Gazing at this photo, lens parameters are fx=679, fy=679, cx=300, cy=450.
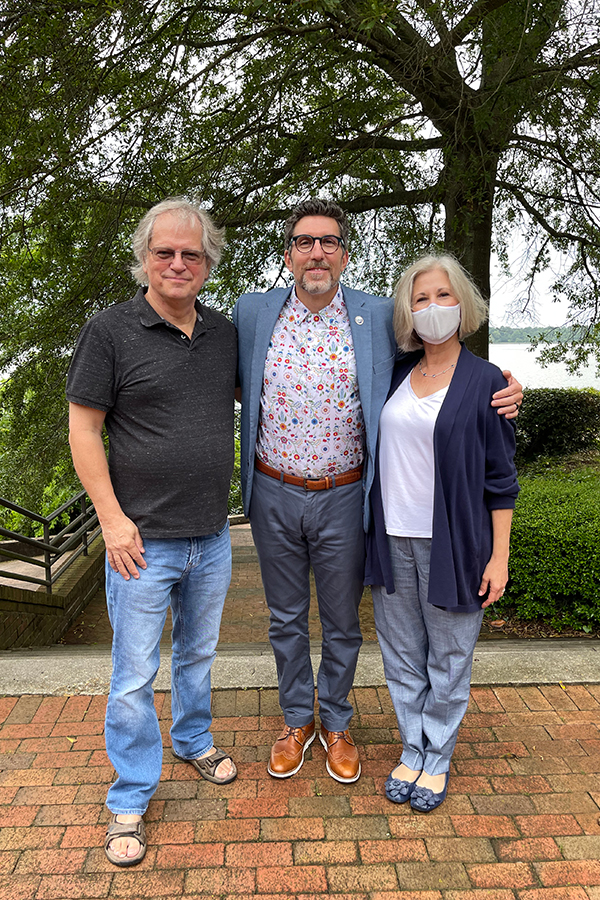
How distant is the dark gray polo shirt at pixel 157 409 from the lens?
244 centimetres

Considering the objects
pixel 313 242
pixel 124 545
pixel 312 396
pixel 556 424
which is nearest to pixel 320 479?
pixel 312 396

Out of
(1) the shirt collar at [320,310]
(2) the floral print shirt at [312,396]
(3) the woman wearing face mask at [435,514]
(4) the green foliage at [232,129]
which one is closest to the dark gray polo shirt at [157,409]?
(2) the floral print shirt at [312,396]

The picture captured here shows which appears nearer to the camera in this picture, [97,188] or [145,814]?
[145,814]

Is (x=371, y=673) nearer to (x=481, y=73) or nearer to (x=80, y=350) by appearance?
(x=80, y=350)

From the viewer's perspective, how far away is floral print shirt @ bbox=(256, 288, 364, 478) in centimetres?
272

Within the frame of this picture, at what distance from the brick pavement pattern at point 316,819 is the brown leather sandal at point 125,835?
0.03m

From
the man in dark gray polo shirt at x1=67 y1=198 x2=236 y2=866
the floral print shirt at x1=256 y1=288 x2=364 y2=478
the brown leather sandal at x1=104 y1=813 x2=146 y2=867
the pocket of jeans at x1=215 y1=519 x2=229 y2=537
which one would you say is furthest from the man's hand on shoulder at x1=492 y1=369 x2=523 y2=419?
the brown leather sandal at x1=104 y1=813 x2=146 y2=867

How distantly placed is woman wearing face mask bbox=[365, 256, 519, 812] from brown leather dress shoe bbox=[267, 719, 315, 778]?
→ 1.35 feet

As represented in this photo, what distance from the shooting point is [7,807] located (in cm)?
275

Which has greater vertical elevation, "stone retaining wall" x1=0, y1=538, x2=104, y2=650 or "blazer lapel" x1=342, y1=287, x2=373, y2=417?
"blazer lapel" x1=342, y1=287, x2=373, y2=417

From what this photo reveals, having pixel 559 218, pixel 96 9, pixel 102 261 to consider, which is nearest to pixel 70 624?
pixel 102 261

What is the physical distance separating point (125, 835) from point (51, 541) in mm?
4471

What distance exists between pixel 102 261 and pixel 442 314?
12.6ft

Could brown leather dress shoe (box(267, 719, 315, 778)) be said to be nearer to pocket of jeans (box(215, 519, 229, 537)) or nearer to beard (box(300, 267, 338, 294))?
pocket of jeans (box(215, 519, 229, 537))
